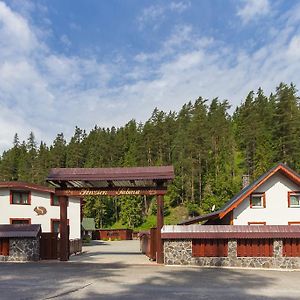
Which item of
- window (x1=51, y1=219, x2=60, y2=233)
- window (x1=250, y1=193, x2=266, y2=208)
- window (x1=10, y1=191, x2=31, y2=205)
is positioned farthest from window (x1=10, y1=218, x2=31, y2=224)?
window (x1=250, y1=193, x2=266, y2=208)

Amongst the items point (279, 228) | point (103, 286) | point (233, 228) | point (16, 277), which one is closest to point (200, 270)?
point (233, 228)

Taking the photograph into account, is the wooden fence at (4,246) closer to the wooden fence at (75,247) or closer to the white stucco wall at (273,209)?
the wooden fence at (75,247)

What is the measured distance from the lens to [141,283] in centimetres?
1523

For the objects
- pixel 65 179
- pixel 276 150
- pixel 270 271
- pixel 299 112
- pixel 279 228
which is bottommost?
pixel 270 271

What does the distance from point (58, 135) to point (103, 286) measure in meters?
116

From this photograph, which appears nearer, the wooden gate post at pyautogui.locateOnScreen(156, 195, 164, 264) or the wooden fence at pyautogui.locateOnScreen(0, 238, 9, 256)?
the wooden gate post at pyautogui.locateOnScreen(156, 195, 164, 264)

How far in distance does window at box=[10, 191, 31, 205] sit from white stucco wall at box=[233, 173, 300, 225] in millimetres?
18215

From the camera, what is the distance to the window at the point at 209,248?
22.1 meters

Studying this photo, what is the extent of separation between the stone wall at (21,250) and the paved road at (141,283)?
2715 mm

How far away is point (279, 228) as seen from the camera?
22391mm

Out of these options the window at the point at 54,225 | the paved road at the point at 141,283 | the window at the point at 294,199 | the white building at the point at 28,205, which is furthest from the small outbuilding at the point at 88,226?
the paved road at the point at 141,283

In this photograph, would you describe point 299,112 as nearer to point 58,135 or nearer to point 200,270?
point 200,270

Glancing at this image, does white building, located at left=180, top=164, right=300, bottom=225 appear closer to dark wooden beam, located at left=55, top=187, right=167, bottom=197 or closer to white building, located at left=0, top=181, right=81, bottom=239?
dark wooden beam, located at left=55, top=187, right=167, bottom=197

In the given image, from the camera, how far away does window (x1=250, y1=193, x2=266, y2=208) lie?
1142 inches
